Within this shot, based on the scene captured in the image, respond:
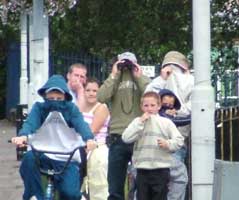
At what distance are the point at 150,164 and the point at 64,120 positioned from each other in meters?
1.05

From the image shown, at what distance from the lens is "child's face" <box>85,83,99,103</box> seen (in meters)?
10.9

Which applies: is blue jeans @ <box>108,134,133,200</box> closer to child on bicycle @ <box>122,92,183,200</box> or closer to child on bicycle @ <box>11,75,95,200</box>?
child on bicycle @ <box>122,92,183,200</box>

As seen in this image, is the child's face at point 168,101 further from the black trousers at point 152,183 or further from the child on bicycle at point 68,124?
the child on bicycle at point 68,124

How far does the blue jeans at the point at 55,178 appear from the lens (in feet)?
29.1

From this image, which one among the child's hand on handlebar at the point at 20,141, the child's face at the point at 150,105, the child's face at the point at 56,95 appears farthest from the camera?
the child's face at the point at 150,105

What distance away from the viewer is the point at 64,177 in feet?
29.2

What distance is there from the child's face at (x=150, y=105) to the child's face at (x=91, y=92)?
131 cm

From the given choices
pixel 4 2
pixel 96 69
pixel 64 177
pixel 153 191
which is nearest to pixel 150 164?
pixel 153 191

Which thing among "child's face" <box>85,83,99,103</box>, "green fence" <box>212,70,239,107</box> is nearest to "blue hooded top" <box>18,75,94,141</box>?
"child's face" <box>85,83,99,103</box>

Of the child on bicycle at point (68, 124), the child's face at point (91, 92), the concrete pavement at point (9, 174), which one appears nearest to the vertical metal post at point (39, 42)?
the child's face at point (91, 92)

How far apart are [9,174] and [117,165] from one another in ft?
18.0

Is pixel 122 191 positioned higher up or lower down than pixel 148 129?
lower down

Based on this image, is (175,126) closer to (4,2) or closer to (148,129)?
(148,129)

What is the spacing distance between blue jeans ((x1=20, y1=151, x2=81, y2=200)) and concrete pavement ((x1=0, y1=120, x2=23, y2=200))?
12.8 ft
